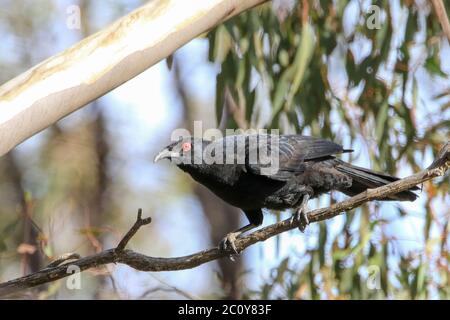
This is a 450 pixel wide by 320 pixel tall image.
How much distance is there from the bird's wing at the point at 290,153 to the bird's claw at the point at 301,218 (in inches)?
13.4

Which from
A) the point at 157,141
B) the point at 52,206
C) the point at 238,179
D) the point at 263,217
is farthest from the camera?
the point at 157,141

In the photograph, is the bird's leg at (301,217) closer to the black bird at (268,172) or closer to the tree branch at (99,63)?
the black bird at (268,172)

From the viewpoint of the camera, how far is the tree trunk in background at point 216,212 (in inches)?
360

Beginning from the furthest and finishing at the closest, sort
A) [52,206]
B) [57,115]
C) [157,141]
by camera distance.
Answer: [157,141] < [52,206] < [57,115]

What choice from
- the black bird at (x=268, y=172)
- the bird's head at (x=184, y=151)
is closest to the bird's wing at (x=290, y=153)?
the black bird at (x=268, y=172)

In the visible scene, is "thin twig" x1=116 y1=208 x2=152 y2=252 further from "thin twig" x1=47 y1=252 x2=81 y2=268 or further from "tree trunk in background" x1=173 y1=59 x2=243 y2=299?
"tree trunk in background" x1=173 y1=59 x2=243 y2=299

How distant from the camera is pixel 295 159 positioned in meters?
5.33

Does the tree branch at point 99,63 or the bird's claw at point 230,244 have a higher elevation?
the tree branch at point 99,63

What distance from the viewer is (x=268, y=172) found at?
16.9 ft

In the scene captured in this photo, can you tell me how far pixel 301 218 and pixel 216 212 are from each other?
4.97 meters

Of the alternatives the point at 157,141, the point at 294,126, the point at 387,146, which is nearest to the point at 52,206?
the point at 157,141
